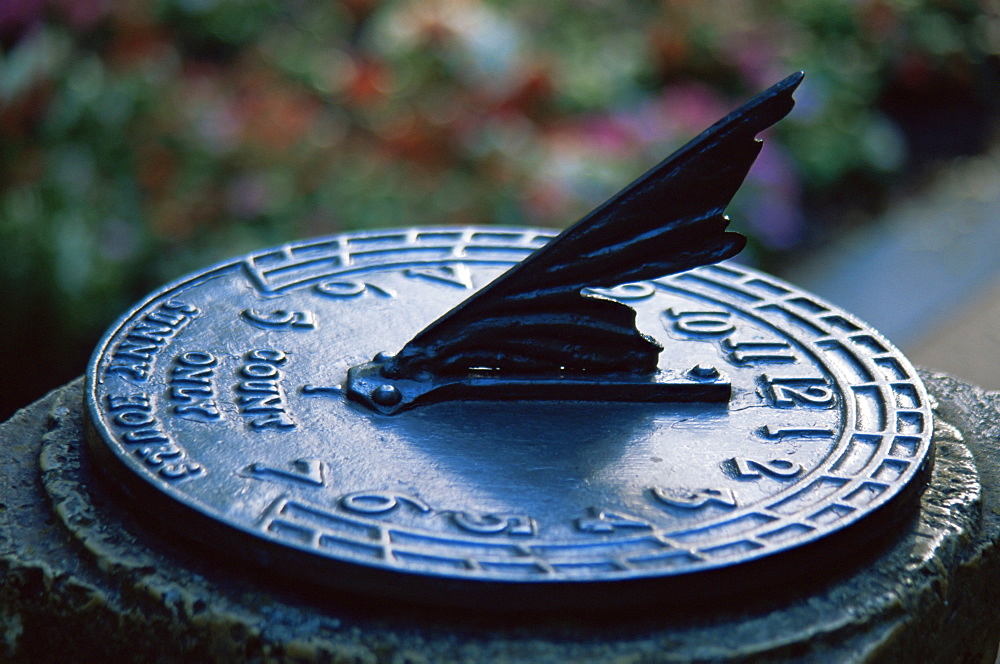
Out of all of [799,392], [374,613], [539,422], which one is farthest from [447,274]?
[374,613]

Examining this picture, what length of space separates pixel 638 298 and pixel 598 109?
2.98 metres

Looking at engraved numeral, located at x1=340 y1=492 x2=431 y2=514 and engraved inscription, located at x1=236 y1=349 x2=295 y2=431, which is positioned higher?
engraved inscription, located at x1=236 y1=349 x2=295 y2=431

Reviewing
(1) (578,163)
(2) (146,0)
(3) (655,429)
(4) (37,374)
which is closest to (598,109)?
(1) (578,163)

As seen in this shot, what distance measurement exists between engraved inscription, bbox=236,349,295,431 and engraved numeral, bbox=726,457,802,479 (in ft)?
2.21

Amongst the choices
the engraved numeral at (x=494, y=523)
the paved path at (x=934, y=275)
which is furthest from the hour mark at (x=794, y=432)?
the paved path at (x=934, y=275)

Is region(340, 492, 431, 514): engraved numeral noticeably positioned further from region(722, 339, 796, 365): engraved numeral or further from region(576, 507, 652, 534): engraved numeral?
region(722, 339, 796, 365): engraved numeral

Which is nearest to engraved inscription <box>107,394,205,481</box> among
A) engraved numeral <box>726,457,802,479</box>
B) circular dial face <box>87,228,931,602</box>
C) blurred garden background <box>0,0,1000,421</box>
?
circular dial face <box>87,228,931,602</box>

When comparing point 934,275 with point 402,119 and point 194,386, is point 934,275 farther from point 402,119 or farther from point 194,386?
point 194,386

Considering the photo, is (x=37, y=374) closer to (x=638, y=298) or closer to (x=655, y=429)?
(x=638, y=298)

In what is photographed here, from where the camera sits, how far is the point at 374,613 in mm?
1422

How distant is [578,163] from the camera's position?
4.33m

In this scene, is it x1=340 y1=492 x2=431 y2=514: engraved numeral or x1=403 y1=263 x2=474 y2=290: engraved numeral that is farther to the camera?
x1=403 y1=263 x2=474 y2=290: engraved numeral

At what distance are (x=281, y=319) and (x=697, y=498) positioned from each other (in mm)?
899

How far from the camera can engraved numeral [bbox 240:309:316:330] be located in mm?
2076
